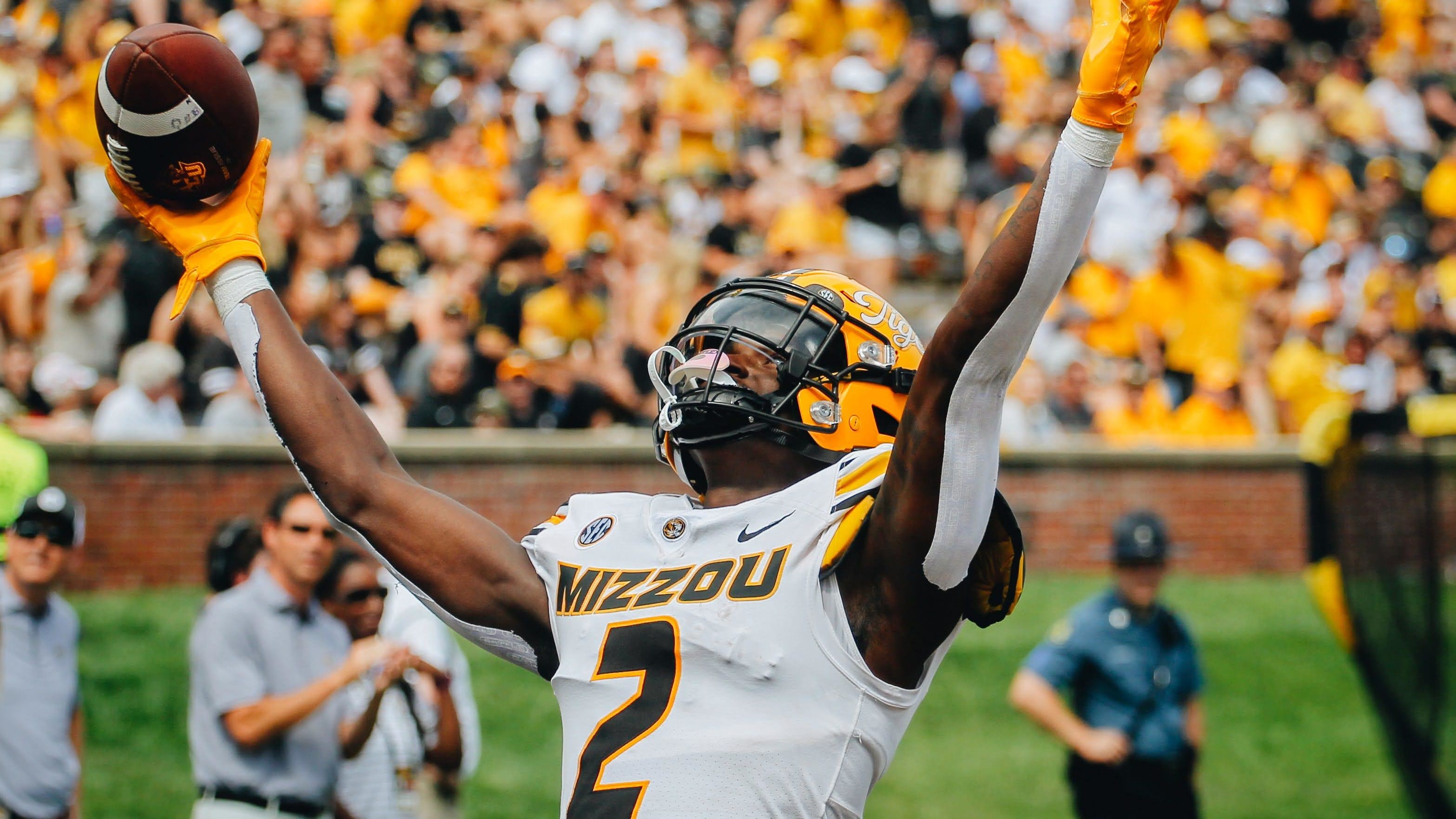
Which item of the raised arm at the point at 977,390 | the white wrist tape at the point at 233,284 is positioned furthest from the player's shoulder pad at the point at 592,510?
the white wrist tape at the point at 233,284

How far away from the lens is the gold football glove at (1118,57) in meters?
2.18

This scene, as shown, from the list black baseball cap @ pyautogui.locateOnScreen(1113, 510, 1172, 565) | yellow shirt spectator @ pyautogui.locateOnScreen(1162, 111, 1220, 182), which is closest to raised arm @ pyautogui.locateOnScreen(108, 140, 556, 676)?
black baseball cap @ pyautogui.locateOnScreen(1113, 510, 1172, 565)

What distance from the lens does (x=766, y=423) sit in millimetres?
2791

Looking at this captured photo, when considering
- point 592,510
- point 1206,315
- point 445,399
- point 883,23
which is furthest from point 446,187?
point 592,510

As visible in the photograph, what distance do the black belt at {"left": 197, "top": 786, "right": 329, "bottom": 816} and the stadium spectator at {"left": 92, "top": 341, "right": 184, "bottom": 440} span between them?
16.8ft

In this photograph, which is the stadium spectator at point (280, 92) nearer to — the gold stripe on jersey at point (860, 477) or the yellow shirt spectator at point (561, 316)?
the yellow shirt spectator at point (561, 316)

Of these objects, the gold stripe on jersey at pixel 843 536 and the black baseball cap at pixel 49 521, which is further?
the black baseball cap at pixel 49 521

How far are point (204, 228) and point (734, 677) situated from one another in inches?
48.0

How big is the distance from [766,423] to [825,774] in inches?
24.2

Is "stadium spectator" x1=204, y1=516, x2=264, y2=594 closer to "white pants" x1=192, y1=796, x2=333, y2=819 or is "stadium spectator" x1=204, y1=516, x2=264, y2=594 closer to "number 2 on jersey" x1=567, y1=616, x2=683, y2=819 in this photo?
"white pants" x1=192, y1=796, x2=333, y2=819

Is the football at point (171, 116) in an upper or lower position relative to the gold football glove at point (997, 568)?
upper

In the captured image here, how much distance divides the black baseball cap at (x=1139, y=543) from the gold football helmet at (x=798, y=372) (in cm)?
434

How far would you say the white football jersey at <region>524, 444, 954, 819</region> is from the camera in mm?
2482

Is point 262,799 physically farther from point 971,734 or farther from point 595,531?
point 971,734
